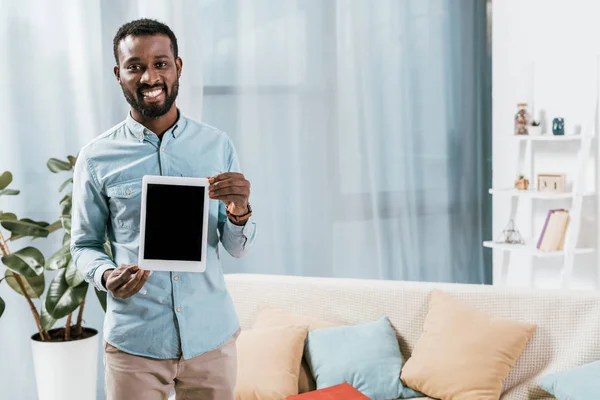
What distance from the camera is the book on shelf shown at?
151 inches

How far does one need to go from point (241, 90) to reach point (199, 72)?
25 cm

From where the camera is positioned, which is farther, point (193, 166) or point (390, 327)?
point (390, 327)

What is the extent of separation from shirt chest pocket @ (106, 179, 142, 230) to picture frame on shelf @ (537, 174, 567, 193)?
2.77 meters

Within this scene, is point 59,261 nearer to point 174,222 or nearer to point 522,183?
point 174,222

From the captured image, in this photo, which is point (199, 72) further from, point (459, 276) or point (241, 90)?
point (459, 276)

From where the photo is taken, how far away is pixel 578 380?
233cm

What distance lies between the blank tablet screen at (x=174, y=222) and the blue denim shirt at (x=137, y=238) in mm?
25

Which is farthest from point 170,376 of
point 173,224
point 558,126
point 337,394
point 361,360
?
point 558,126

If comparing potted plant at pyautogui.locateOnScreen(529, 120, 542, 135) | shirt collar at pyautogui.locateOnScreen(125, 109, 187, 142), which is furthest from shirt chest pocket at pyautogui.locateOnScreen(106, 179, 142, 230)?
potted plant at pyautogui.locateOnScreen(529, 120, 542, 135)

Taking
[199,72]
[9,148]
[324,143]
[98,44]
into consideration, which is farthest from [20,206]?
[324,143]

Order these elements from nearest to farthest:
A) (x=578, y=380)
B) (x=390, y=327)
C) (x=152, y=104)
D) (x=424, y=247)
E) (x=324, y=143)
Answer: (x=152, y=104) < (x=578, y=380) < (x=390, y=327) < (x=324, y=143) < (x=424, y=247)

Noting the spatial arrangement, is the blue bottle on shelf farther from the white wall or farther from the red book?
the red book

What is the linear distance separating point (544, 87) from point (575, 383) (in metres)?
2.09

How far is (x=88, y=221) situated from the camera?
5.43 ft
